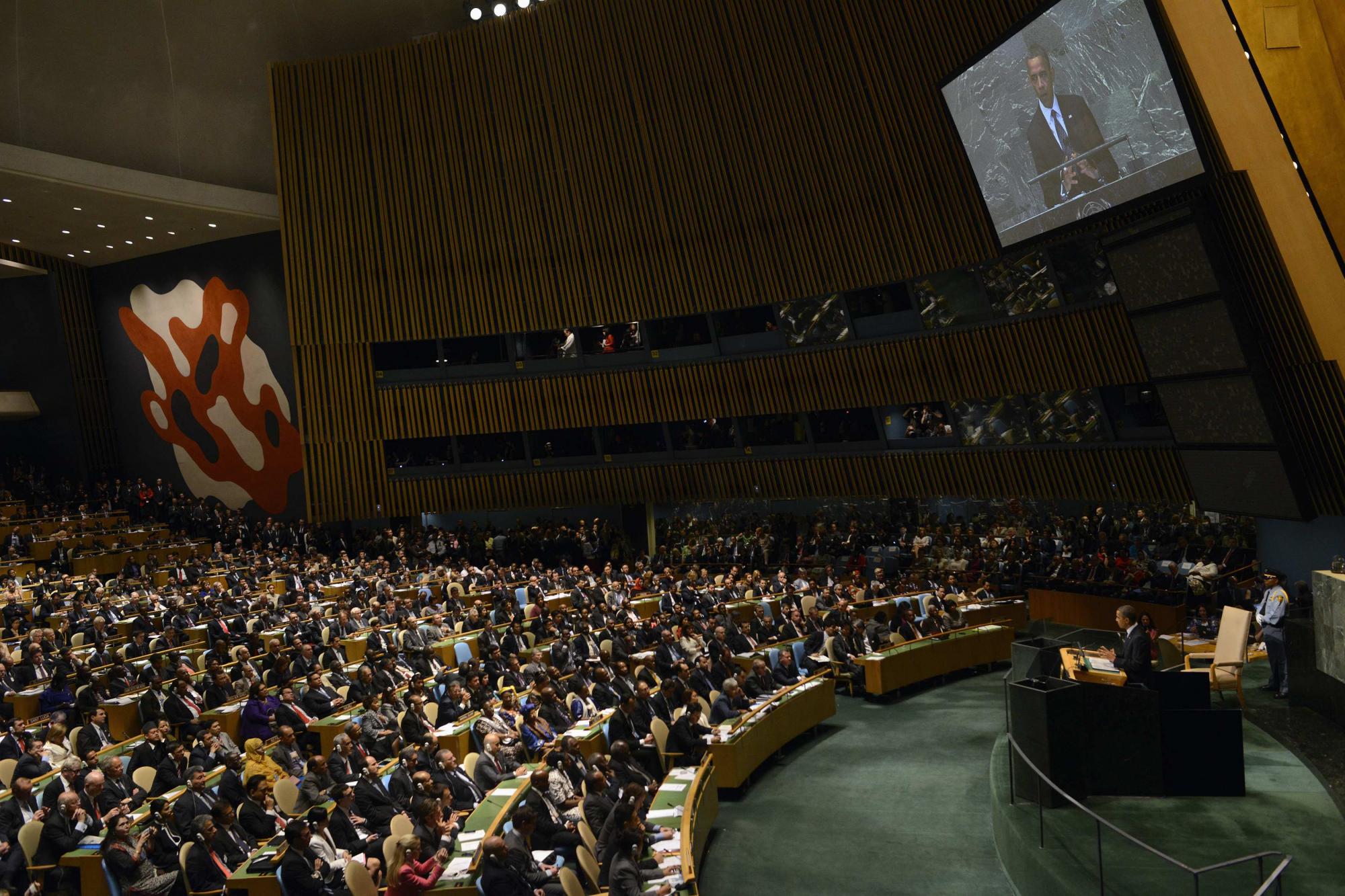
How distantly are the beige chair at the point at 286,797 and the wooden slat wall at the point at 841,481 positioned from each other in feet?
35.2

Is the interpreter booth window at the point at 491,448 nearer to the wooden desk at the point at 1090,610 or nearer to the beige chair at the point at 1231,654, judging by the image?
the wooden desk at the point at 1090,610

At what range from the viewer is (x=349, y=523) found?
21422 mm

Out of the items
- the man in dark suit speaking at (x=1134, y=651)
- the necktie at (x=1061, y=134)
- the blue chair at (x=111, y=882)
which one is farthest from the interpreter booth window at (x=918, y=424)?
the blue chair at (x=111, y=882)

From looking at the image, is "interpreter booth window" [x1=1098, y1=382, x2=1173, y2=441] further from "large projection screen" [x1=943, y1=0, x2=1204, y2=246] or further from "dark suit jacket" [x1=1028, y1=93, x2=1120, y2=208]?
"dark suit jacket" [x1=1028, y1=93, x2=1120, y2=208]

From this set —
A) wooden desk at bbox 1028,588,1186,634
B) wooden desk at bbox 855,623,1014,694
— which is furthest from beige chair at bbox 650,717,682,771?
wooden desk at bbox 1028,588,1186,634

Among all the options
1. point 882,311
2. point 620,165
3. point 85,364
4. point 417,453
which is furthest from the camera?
point 85,364

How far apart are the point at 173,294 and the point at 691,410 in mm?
12329

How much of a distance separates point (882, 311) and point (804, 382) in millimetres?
1846

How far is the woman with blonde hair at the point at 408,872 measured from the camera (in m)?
5.80

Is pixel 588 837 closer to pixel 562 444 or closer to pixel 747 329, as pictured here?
pixel 747 329

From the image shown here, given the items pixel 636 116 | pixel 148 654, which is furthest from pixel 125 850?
pixel 636 116

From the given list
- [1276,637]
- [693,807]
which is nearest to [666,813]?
[693,807]

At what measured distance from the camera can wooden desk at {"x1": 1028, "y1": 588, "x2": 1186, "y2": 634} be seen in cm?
1306

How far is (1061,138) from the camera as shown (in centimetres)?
1059
